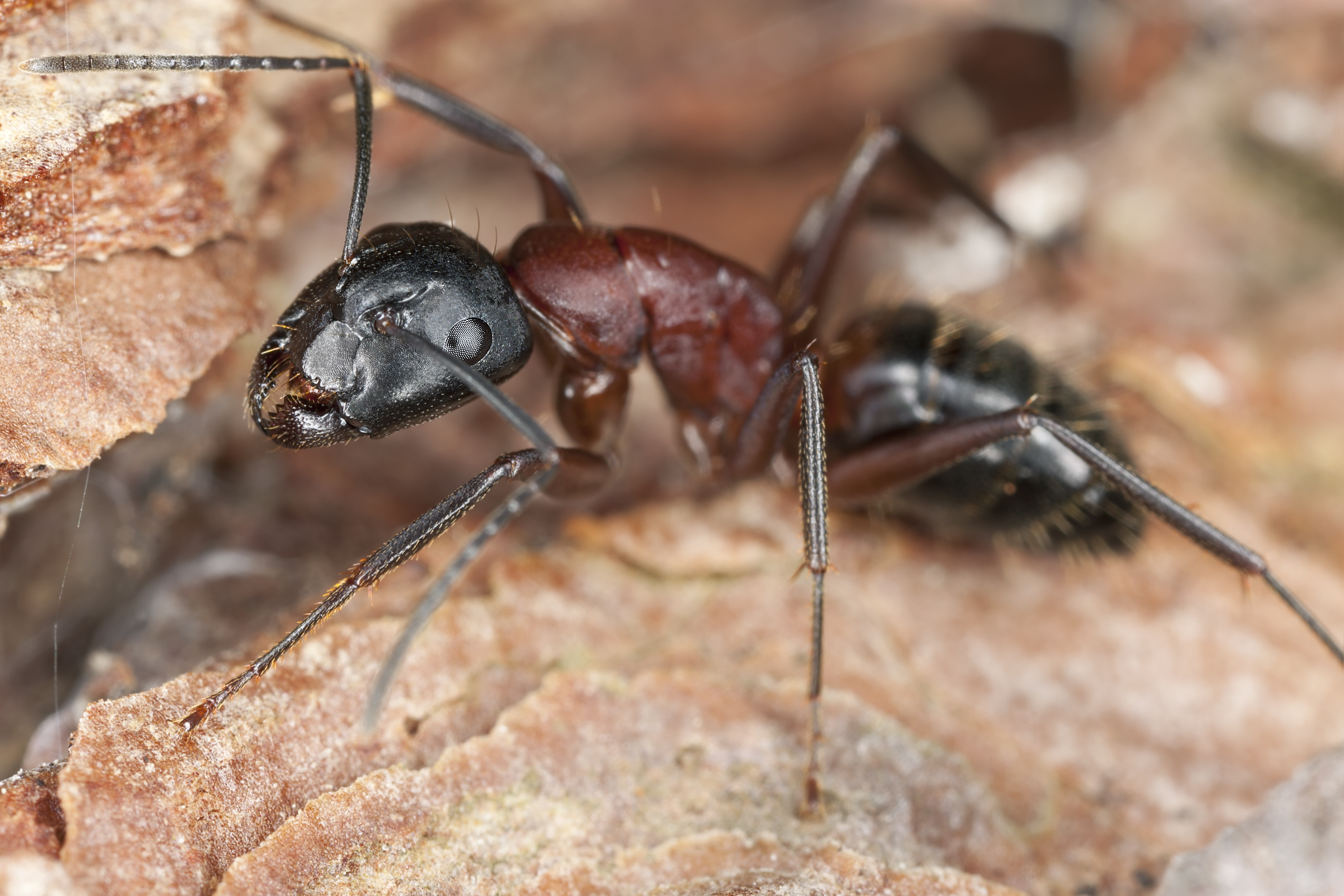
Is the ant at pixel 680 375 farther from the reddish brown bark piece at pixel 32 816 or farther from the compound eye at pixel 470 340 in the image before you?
the reddish brown bark piece at pixel 32 816

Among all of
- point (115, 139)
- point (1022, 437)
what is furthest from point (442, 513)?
point (1022, 437)

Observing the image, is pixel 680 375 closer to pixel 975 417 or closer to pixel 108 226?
pixel 975 417

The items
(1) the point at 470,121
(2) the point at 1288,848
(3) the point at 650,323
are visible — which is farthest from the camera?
(3) the point at 650,323

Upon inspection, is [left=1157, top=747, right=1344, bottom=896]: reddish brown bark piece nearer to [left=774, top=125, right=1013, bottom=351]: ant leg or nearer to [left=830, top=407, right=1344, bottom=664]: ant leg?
[left=830, top=407, right=1344, bottom=664]: ant leg

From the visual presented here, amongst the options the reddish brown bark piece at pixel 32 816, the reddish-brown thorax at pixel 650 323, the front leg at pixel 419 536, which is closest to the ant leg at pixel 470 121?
the reddish-brown thorax at pixel 650 323

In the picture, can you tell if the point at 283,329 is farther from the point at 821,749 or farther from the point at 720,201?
the point at 720,201

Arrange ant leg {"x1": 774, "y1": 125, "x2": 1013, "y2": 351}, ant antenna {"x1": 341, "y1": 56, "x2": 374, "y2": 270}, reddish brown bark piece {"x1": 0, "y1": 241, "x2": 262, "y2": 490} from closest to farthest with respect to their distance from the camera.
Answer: reddish brown bark piece {"x1": 0, "y1": 241, "x2": 262, "y2": 490} < ant antenna {"x1": 341, "y1": 56, "x2": 374, "y2": 270} < ant leg {"x1": 774, "y1": 125, "x2": 1013, "y2": 351}

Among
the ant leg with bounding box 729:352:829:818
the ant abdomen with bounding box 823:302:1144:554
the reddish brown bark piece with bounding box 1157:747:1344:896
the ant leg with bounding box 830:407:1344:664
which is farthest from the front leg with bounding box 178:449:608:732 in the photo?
the reddish brown bark piece with bounding box 1157:747:1344:896
